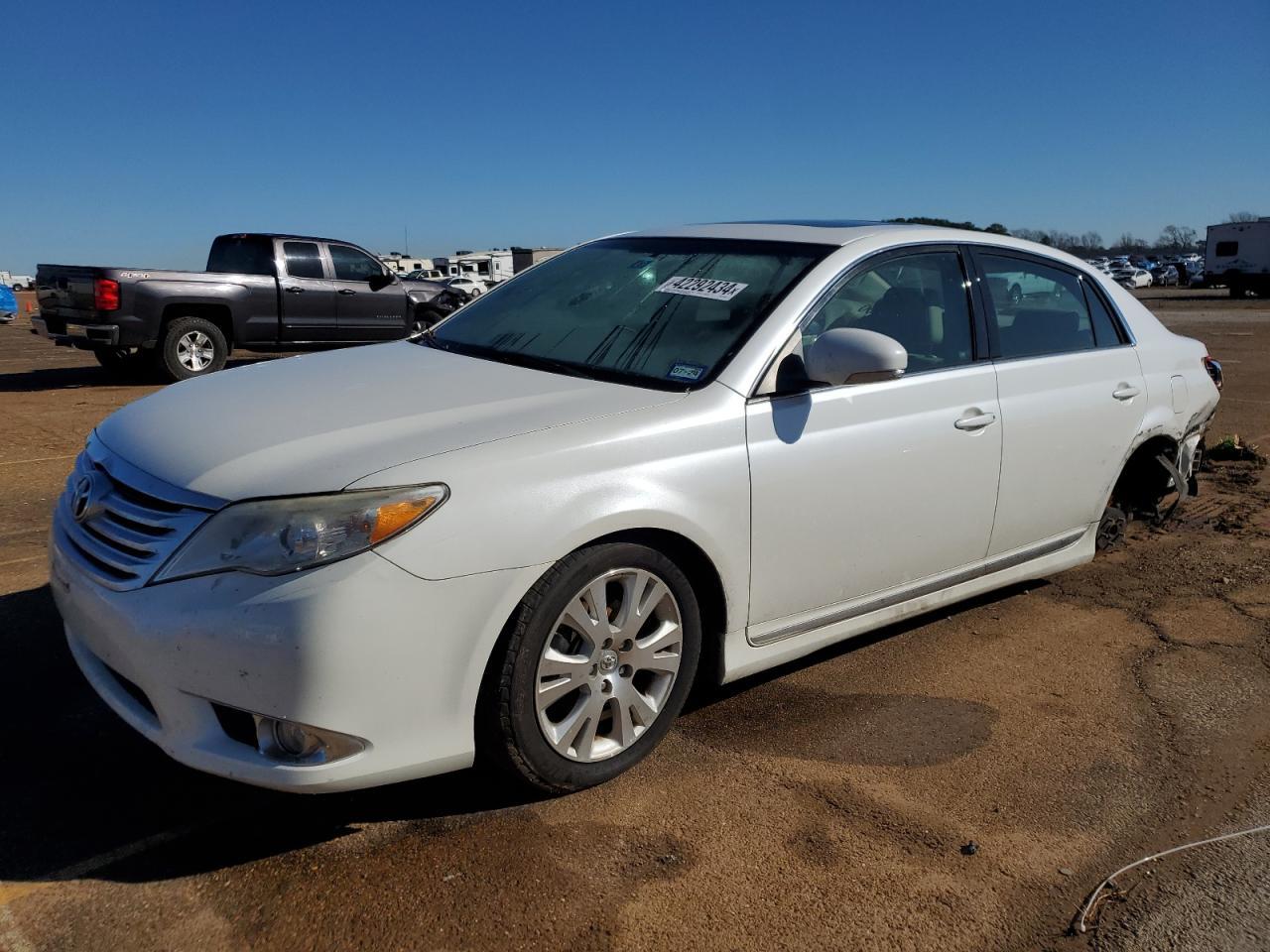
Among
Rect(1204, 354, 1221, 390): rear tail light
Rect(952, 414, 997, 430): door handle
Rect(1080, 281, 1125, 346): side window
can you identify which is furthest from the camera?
Rect(1204, 354, 1221, 390): rear tail light

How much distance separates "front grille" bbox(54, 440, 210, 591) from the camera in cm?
259

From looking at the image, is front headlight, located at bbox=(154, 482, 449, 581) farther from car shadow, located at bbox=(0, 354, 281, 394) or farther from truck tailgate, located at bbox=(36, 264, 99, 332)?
truck tailgate, located at bbox=(36, 264, 99, 332)

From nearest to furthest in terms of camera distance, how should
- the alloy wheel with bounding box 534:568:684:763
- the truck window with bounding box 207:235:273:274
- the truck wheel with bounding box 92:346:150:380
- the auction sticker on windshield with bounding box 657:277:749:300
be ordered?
1. the alloy wheel with bounding box 534:568:684:763
2. the auction sticker on windshield with bounding box 657:277:749:300
3. the truck wheel with bounding box 92:346:150:380
4. the truck window with bounding box 207:235:273:274

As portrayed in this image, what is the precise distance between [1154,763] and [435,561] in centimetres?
234

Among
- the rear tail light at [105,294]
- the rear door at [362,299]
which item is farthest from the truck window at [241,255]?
the rear tail light at [105,294]

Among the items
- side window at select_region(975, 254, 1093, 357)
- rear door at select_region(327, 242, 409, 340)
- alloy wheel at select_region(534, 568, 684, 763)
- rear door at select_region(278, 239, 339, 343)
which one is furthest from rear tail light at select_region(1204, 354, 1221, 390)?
rear door at select_region(278, 239, 339, 343)

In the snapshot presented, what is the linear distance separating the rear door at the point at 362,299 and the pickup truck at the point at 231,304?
0.01 metres

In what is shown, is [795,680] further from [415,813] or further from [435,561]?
[435,561]

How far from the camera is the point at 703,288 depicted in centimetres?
368

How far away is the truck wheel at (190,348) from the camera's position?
38.0 feet

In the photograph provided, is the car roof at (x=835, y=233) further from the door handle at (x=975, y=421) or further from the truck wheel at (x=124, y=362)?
the truck wheel at (x=124, y=362)

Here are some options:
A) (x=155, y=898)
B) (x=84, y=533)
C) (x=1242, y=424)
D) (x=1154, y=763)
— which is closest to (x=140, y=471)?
(x=84, y=533)

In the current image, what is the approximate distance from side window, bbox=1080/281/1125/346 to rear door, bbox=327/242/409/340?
995 cm

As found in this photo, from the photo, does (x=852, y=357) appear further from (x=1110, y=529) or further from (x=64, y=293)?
(x=64, y=293)
